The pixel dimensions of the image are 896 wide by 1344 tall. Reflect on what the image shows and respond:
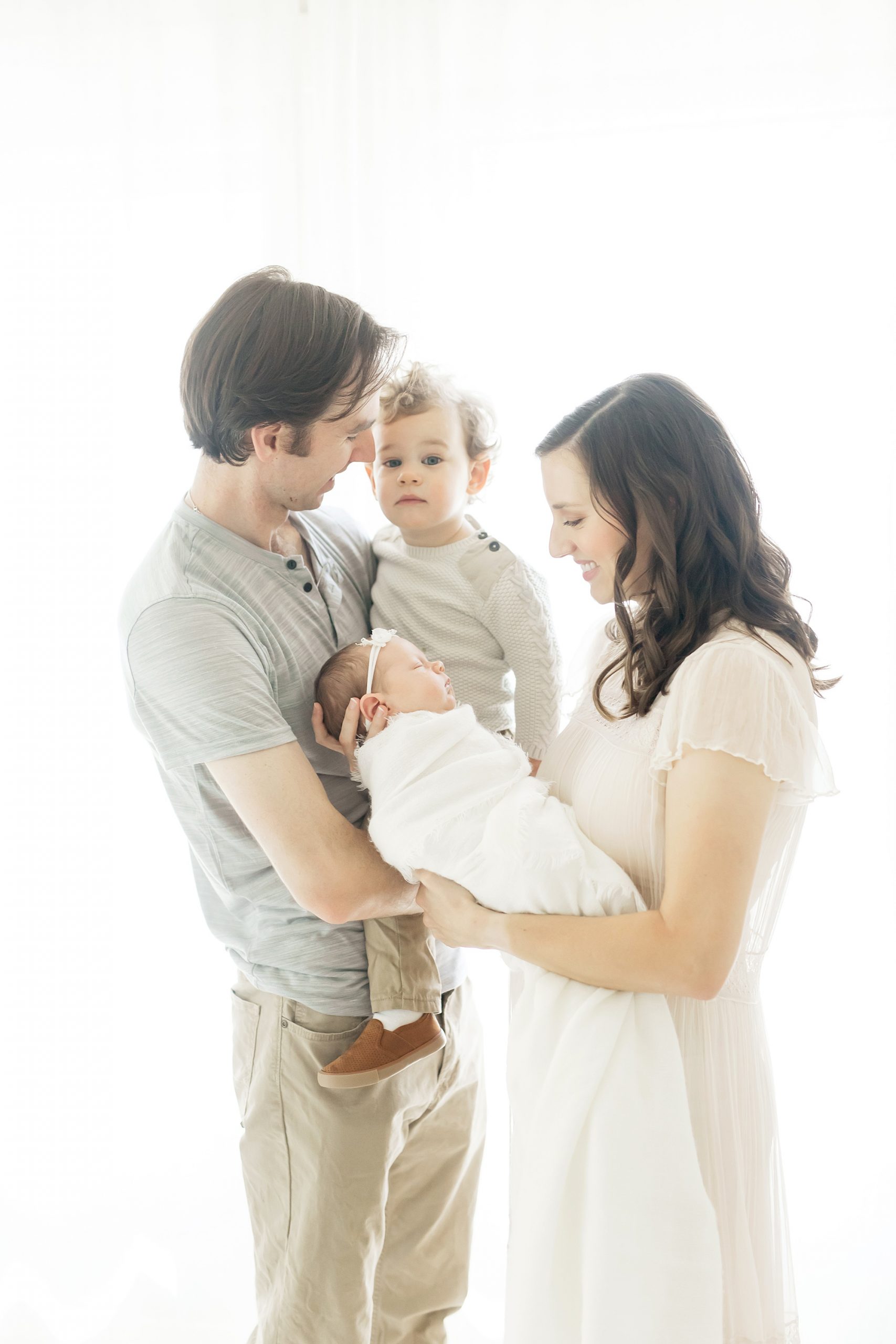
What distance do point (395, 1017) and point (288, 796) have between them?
1.41 feet

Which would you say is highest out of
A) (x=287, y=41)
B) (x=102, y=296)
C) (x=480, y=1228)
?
(x=287, y=41)

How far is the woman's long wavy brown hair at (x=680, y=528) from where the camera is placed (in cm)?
124

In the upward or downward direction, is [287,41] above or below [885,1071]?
above

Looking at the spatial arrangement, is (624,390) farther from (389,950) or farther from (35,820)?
(35,820)

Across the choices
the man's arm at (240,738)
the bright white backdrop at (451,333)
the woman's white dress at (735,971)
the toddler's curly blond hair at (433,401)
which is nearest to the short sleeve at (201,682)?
the man's arm at (240,738)

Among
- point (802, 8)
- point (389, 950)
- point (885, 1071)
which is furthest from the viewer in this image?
point (885, 1071)

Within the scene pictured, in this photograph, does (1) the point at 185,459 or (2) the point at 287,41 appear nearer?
(2) the point at 287,41

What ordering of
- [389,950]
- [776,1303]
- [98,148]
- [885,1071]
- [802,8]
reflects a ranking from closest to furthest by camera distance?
1. [776,1303]
2. [389,950]
3. [802,8]
4. [98,148]
5. [885,1071]

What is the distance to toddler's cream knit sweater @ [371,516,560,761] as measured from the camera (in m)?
1.66

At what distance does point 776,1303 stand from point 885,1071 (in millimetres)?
1181

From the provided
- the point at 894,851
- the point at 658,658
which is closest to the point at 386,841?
the point at 658,658

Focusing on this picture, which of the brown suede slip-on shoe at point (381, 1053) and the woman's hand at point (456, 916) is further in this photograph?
the brown suede slip-on shoe at point (381, 1053)

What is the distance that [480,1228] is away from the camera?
228 cm

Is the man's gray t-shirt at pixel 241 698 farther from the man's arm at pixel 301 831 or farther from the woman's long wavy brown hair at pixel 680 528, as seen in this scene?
the woman's long wavy brown hair at pixel 680 528
